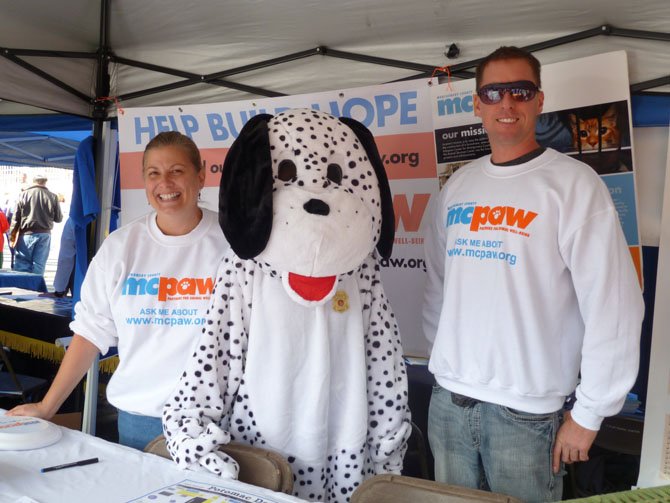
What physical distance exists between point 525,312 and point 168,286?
0.93 meters

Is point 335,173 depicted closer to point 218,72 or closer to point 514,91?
point 514,91

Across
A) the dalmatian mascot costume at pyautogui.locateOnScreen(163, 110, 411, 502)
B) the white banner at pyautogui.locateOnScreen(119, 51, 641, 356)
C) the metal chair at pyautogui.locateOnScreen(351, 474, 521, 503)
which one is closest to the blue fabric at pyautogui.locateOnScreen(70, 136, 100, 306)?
the white banner at pyautogui.locateOnScreen(119, 51, 641, 356)

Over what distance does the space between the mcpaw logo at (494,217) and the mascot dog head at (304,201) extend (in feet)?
0.71

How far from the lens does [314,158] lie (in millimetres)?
1421

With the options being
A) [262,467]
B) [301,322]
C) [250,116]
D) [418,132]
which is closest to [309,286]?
[301,322]

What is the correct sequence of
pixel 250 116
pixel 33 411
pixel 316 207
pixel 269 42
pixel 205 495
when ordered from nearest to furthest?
1. pixel 205 495
2. pixel 316 207
3. pixel 33 411
4. pixel 269 42
5. pixel 250 116

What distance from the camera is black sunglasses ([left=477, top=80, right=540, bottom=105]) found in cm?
152

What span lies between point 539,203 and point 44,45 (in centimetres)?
257

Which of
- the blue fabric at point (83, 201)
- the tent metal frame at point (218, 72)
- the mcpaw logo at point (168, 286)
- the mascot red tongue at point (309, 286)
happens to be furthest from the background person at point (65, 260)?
the mascot red tongue at point (309, 286)

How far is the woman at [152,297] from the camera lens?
61.3 inches

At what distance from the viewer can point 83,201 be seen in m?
3.21

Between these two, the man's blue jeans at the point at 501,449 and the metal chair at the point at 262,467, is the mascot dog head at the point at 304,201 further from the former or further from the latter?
the man's blue jeans at the point at 501,449

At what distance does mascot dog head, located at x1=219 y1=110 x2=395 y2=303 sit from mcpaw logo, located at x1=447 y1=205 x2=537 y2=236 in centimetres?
22

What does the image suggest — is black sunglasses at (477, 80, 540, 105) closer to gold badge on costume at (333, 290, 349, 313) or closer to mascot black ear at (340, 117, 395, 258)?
mascot black ear at (340, 117, 395, 258)
